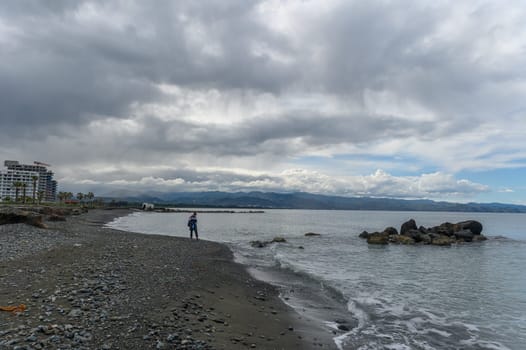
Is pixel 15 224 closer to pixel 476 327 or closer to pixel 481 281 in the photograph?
pixel 476 327

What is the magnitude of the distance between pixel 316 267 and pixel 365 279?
4.46m

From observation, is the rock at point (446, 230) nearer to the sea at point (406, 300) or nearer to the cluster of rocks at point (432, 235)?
the cluster of rocks at point (432, 235)

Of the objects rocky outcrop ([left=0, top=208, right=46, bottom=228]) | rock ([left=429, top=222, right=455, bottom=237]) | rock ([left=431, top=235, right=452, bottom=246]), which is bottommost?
rock ([left=431, top=235, right=452, bottom=246])

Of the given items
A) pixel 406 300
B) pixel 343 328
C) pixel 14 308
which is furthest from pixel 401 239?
pixel 14 308

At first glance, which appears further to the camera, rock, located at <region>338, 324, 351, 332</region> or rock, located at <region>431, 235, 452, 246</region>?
rock, located at <region>431, 235, 452, 246</region>

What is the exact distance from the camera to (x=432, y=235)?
167ft

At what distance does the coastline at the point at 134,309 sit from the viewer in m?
7.24

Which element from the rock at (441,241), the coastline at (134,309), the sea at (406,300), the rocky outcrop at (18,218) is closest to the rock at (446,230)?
the rock at (441,241)

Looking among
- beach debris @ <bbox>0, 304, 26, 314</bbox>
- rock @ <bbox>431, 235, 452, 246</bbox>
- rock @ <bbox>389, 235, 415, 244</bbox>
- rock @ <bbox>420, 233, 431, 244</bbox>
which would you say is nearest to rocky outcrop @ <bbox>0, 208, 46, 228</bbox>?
beach debris @ <bbox>0, 304, 26, 314</bbox>

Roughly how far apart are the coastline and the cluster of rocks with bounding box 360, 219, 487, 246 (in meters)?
36.3

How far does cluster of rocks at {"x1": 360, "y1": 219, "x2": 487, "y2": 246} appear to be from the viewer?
46844mm

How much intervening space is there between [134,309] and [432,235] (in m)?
51.3

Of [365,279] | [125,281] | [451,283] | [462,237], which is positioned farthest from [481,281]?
[462,237]

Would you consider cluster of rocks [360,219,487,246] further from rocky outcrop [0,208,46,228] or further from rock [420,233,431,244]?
rocky outcrop [0,208,46,228]
